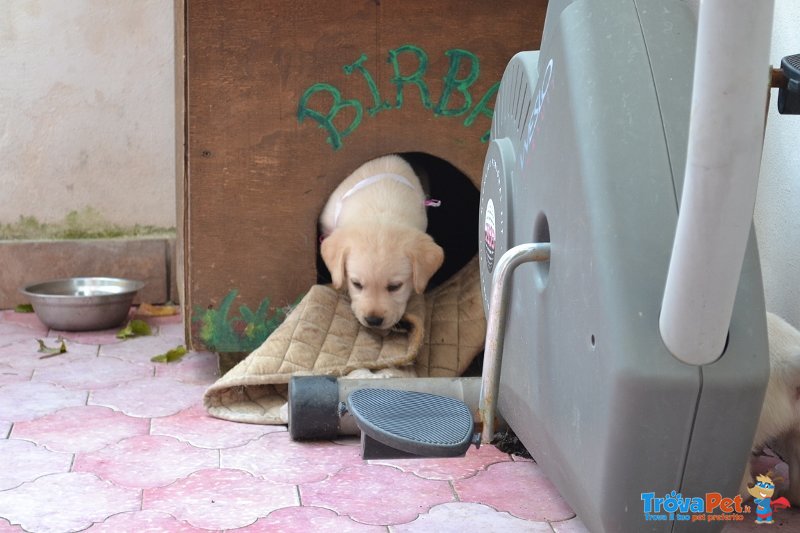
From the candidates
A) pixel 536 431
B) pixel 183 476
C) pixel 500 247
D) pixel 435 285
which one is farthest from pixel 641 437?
→ pixel 435 285

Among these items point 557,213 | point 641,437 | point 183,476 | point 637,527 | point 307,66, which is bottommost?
point 183,476

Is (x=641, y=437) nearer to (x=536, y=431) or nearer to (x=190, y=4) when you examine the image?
(x=536, y=431)

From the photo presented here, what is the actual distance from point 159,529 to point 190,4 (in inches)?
55.2

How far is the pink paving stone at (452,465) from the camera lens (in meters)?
1.96

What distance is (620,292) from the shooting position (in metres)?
1.14

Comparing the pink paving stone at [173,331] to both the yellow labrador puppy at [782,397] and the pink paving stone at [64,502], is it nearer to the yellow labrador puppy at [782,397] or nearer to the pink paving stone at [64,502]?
the pink paving stone at [64,502]

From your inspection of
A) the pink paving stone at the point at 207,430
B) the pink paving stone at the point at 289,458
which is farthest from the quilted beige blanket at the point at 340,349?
the pink paving stone at the point at 289,458

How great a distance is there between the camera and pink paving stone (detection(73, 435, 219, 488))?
1925 mm

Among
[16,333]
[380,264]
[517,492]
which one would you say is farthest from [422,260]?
[16,333]

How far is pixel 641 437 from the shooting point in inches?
45.4

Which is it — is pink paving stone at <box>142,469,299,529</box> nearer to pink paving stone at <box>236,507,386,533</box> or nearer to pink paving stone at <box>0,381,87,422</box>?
pink paving stone at <box>236,507,386,533</box>

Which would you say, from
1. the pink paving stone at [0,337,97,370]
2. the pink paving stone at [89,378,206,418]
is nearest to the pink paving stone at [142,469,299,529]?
the pink paving stone at [89,378,206,418]

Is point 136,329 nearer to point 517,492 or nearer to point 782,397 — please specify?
point 517,492

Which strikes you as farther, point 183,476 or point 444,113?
point 444,113
